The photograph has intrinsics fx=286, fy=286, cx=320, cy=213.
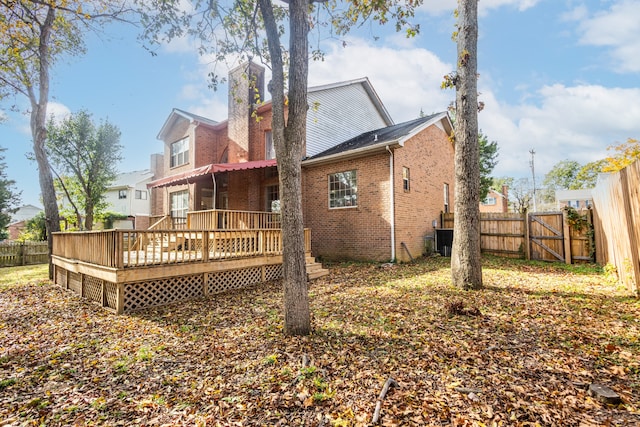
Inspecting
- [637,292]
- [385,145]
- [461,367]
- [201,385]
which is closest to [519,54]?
[385,145]

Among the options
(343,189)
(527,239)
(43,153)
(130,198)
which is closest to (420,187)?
(343,189)

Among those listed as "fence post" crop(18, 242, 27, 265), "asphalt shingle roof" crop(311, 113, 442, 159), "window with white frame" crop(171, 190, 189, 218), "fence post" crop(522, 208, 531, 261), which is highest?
"asphalt shingle roof" crop(311, 113, 442, 159)

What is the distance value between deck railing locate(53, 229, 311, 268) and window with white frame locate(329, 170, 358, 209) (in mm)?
3030

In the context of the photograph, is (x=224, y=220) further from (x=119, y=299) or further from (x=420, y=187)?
(x=420, y=187)

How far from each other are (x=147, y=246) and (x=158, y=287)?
108 cm

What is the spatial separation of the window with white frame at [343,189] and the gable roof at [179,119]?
932cm

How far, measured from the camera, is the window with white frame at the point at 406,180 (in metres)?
11.4

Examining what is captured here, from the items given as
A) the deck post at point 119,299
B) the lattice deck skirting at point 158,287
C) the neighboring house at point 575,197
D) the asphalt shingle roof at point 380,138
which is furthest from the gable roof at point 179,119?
the neighboring house at point 575,197

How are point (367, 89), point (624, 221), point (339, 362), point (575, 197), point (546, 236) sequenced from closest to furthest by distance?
point (339, 362), point (624, 221), point (546, 236), point (367, 89), point (575, 197)

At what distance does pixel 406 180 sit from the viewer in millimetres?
11641

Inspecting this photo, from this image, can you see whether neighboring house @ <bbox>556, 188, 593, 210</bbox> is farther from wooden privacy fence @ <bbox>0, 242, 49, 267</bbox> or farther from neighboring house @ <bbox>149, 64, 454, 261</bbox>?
wooden privacy fence @ <bbox>0, 242, 49, 267</bbox>

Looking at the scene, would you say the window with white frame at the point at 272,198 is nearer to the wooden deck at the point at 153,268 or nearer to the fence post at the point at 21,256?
the wooden deck at the point at 153,268

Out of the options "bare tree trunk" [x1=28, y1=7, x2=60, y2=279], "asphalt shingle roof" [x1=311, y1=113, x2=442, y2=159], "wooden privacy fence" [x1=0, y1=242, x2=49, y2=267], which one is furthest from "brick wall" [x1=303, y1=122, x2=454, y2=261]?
"wooden privacy fence" [x1=0, y1=242, x2=49, y2=267]

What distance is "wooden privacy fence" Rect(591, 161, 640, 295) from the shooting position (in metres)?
5.01
